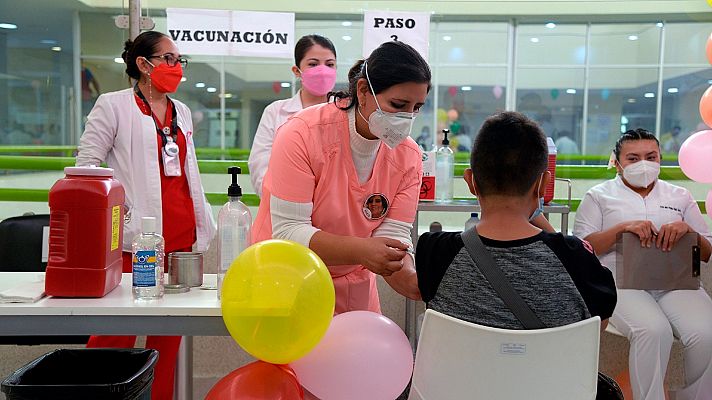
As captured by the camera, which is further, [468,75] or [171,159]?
[468,75]

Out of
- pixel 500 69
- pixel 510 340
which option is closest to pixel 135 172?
pixel 510 340

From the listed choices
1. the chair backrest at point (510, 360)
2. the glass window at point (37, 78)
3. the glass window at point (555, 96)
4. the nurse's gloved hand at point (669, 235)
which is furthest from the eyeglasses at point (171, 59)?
the glass window at point (555, 96)

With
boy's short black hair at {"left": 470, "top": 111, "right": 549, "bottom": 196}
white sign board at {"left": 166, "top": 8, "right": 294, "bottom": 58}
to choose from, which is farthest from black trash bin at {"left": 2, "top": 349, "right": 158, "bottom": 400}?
white sign board at {"left": 166, "top": 8, "right": 294, "bottom": 58}

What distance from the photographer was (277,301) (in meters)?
1.44

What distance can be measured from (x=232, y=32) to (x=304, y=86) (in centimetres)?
90

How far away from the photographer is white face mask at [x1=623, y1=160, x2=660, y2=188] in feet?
10.2

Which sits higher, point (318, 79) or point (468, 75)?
point (468, 75)

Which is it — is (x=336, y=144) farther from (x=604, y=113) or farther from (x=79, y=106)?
(x=604, y=113)

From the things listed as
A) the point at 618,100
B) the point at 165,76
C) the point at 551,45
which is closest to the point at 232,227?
the point at 165,76

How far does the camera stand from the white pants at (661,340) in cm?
279

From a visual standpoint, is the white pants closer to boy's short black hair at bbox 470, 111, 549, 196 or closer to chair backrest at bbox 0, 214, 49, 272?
boy's short black hair at bbox 470, 111, 549, 196

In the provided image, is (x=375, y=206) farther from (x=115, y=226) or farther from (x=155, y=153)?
(x=155, y=153)

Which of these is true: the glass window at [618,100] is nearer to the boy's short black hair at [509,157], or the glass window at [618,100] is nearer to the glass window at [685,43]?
the glass window at [685,43]

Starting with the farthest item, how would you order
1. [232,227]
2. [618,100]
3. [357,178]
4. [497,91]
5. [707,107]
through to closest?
1. [618,100]
2. [497,91]
3. [707,107]
4. [357,178]
5. [232,227]
